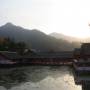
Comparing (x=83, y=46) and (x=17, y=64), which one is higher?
(x=83, y=46)

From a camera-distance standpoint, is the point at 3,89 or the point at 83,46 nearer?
the point at 3,89

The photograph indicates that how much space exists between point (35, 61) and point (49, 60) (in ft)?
11.2

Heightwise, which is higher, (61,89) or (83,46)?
(83,46)

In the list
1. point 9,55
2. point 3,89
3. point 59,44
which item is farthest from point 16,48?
point 59,44

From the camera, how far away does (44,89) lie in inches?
1004

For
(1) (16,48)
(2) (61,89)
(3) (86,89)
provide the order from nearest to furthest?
(3) (86,89) < (2) (61,89) < (1) (16,48)

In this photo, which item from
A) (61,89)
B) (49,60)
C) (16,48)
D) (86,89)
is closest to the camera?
(86,89)

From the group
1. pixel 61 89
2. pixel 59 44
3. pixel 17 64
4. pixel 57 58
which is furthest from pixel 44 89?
pixel 59 44

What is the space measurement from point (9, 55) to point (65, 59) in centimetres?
1376

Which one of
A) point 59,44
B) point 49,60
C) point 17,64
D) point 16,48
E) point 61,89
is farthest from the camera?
point 59,44

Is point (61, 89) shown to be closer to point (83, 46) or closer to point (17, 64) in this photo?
point (83, 46)

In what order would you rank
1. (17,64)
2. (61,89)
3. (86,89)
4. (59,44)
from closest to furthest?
(86,89) < (61,89) < (17,64) < (59,44)

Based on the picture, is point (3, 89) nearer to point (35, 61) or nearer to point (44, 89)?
point (44, 89)

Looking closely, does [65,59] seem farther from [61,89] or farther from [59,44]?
[59,44]
